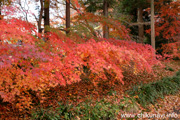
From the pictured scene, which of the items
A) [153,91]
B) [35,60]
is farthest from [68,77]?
[153,91]

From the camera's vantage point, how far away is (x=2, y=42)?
3.25 metres

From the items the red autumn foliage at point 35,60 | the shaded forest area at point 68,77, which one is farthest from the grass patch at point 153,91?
the red autumn foliage at point 35,60

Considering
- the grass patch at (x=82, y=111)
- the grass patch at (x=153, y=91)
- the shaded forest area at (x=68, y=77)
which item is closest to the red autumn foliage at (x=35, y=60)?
the shaded forest area at (x=68, y=77)

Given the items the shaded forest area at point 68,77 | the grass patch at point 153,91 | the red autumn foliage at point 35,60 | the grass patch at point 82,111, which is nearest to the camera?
the red autumn foliage at point 35,60

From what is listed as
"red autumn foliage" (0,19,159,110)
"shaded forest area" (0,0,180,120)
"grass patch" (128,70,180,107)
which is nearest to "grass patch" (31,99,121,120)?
"shaded forest area" (0,0,180,120)

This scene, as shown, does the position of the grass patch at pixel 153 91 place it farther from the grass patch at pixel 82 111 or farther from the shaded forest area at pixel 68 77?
the grass patch at pixel 82 111

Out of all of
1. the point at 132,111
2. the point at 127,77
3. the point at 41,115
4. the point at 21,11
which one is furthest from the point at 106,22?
the point at 41,115

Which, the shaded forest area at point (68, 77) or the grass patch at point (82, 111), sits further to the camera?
the grass patch at point (82, 111)

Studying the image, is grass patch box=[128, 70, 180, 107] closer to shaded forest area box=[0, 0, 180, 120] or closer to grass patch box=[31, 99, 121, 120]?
shaded forest area box=[0, 0, 180, 120]

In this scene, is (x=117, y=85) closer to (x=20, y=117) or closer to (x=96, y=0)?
(x=20, y=117)

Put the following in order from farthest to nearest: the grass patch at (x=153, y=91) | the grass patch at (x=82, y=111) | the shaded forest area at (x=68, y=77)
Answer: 1. the grass patch at (x=153, y=91)
2. the grass patch at (x=82, y=111)
3. the shaded forest area at (x=68, y=77)

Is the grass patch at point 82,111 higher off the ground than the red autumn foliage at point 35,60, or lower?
lower

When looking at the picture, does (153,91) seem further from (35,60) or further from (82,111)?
(35,60)

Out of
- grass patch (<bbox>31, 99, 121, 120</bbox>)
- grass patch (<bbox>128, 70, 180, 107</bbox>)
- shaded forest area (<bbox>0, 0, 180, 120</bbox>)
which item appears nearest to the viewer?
shaded forest area (<bbox>0, 0, 180, 120</bbox>)
